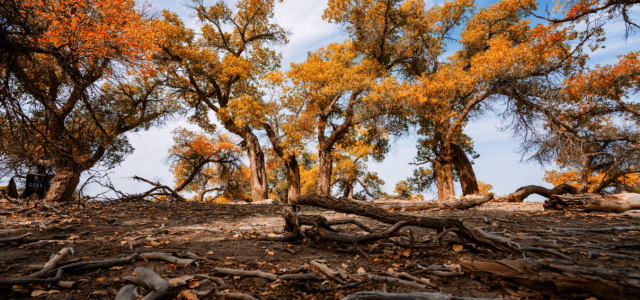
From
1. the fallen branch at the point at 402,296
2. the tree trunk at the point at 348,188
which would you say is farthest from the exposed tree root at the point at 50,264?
the tree trunk at the point at 348,188

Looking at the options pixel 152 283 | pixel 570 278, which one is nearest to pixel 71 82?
pixel 152 283

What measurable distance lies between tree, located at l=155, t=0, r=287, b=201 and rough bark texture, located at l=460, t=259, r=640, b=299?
1186cm

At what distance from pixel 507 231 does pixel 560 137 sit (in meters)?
9.22

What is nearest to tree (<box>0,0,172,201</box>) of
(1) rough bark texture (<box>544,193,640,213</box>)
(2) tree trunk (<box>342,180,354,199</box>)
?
(1) rough bark texture (<box>544,193,640,213</box>)

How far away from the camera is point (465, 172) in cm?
1525

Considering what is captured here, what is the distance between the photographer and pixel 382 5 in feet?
46.3

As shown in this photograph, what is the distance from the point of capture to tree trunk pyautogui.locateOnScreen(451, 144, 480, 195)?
15.1 m

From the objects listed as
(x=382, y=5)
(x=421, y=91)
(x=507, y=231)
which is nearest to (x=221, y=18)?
(x=382, y=5)

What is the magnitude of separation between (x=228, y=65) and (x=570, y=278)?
14.2 m

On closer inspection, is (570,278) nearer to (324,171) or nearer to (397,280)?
(397,280)

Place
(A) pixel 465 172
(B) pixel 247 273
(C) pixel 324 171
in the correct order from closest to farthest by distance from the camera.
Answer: (B) pixel 247 273, (C) pixel 324 171, (A) pixel 465 172

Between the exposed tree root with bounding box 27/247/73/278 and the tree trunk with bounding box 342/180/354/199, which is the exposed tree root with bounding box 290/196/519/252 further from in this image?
the tree trunk with bounding box 342/180/354/199

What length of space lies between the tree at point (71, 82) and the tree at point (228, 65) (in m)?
1.38

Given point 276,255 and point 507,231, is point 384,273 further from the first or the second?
point 507,231
